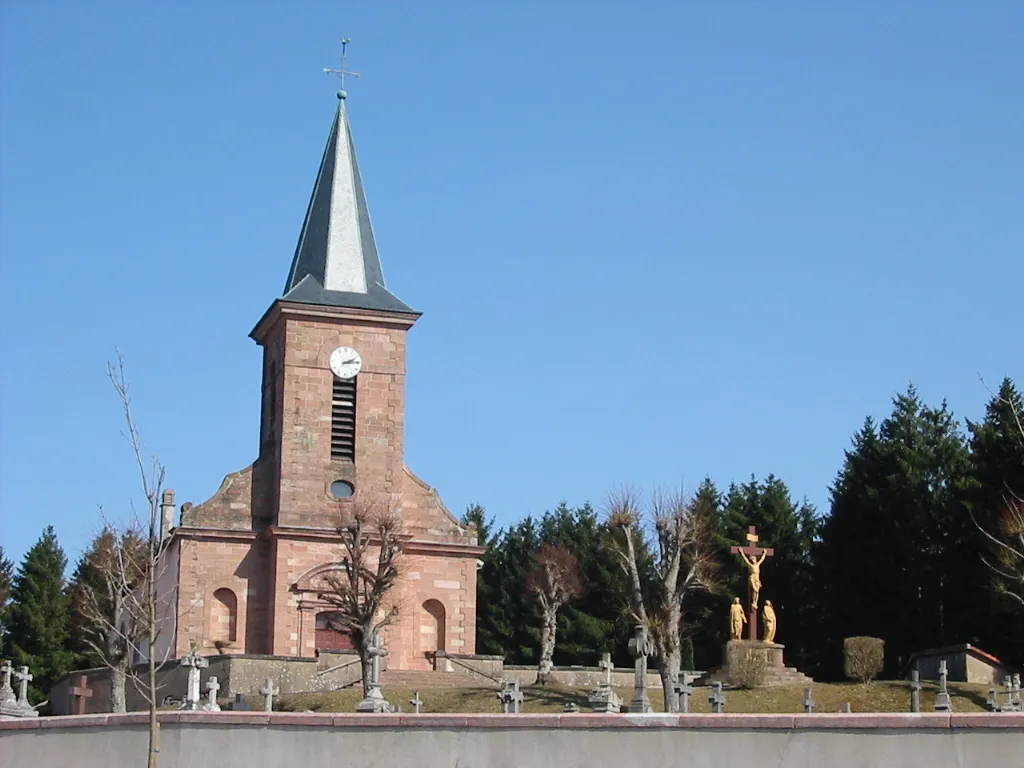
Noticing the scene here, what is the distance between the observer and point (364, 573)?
41188 mm

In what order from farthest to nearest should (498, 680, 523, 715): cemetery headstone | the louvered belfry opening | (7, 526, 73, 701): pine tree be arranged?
1. (7, 526, 73, 701): pine tree
2. the louvered belfry opening
3. (498, 680, 523, 715): cemetery headstone

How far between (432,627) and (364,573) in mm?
6287

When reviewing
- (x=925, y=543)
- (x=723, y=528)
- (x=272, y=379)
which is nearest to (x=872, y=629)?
(x=925, y=543)

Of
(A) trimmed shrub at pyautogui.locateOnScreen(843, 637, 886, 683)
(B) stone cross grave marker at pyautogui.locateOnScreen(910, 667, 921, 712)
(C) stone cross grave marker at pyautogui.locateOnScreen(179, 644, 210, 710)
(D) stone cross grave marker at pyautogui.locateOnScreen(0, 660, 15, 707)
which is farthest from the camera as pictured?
(A) trimmed shrub at pyautogui.locateOnScreen(843, 637, 886, 683)

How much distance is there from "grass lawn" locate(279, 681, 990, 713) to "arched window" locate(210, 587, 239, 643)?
7773 millimetres

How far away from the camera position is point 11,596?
63094mm

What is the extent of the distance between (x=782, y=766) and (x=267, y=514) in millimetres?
29932

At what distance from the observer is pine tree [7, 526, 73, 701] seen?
60.2 metres

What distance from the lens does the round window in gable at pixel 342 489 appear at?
4669 centimetres

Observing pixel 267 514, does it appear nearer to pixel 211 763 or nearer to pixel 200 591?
pixel 200 591

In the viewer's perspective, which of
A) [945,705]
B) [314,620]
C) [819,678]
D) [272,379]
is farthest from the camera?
[819,678]

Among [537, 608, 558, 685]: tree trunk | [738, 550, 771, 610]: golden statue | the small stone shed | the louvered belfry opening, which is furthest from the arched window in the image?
the small stone shed

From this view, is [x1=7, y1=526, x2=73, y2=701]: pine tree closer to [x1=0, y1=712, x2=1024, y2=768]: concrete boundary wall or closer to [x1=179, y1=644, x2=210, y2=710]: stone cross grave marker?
[x1=179, y1=644, x2=210, y2=710]: stone cross grave marker

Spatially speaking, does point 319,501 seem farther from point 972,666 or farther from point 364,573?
point 972,666
